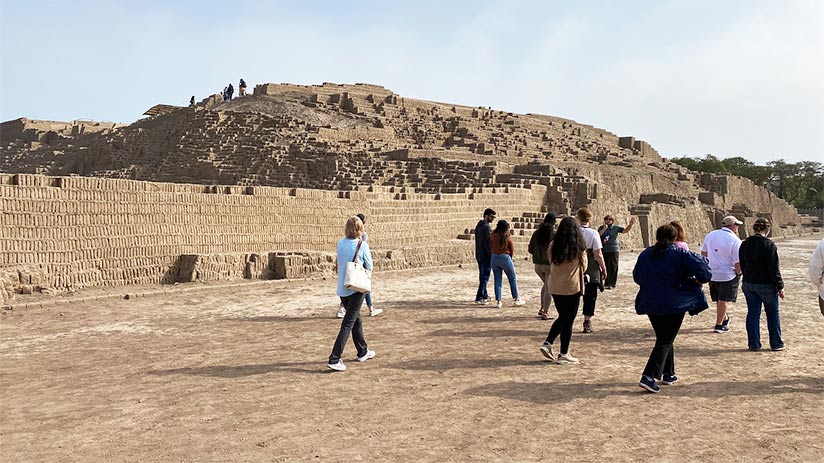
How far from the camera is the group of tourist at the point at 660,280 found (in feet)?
18.7

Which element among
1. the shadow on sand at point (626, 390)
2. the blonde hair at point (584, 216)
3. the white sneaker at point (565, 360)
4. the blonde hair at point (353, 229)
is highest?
the blonde hair at point (584, 216)

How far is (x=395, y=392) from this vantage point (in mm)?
5727

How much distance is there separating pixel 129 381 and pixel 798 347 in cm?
648

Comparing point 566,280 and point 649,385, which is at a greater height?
point 566,280

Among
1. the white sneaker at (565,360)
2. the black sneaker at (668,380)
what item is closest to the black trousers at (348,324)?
the white sneaker at (565,360)

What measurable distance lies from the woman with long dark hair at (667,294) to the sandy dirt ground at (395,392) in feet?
0.96

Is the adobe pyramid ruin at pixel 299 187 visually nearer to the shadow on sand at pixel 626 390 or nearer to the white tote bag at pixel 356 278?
the white tote bag at pixel 356 278

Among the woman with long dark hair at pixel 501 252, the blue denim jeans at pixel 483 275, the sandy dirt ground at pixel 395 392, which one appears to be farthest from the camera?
the blue denim jeans at pixel 483 275

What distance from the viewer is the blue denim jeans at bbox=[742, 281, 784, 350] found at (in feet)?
22.9

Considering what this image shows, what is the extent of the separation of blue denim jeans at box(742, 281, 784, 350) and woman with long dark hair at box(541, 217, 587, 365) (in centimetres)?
181

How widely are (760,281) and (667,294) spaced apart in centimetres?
190

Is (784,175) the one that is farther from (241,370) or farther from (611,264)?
(241,370)

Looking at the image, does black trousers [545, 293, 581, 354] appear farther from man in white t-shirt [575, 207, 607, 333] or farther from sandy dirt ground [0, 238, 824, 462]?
man in white t-shirt [575, 207, 607, 333]

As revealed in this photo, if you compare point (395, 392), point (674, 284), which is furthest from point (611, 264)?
point (395, 392)
